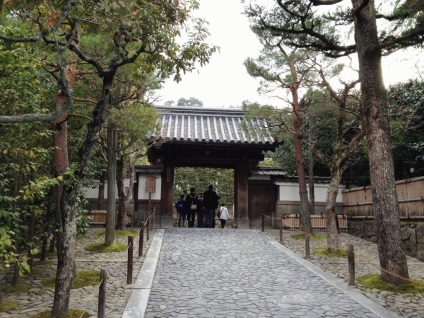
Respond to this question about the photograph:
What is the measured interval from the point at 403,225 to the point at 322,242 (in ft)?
9.05

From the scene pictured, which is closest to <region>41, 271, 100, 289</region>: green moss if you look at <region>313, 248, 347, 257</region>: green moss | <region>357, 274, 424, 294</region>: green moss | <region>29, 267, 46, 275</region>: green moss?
<region>29, 267, 46, 275</region>: green moss

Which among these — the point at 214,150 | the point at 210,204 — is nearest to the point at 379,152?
the point at 214,150

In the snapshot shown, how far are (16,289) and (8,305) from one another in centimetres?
97

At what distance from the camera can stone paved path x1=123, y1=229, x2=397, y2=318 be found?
6195 millimetres

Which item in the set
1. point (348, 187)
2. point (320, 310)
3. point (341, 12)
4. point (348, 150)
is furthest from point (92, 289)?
point (348, 187)

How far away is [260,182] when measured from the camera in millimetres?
19344

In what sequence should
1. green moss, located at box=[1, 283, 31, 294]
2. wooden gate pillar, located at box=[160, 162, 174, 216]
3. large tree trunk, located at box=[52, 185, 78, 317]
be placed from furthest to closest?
wooden gate pillar, located at box=[160, 162, 174, 216], green moss, located at box=[1, 283, 31, 294], large tree trunk, located at box=[52, 185, 78, 317]

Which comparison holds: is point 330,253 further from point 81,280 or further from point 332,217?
point 81,280

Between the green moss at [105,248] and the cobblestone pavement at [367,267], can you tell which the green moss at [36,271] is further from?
the cobblestone pavement at [367,267]

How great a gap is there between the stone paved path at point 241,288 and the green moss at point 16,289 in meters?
2.16

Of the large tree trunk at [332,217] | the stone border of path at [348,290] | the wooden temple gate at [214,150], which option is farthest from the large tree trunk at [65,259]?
the wooden temple gate at [214,150]

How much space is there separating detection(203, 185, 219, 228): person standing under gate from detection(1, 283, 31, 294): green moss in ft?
36.9

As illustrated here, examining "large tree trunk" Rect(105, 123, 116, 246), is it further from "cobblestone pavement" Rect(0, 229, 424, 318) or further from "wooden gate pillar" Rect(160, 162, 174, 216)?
"wooden gate pillar" Rect(160, 162, 174, 216)

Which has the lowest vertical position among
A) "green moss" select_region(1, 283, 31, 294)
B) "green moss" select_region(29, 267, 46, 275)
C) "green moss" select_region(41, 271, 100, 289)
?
"green moss" select_region(1, 283, 31, 294)
